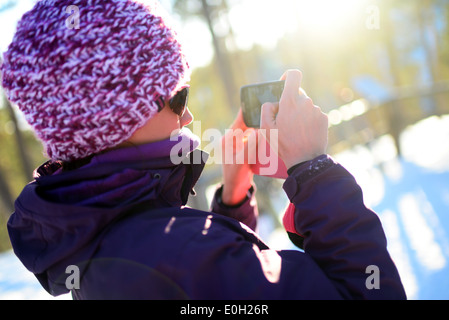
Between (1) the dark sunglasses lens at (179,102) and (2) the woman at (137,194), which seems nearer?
(2) the woman at (137,194)

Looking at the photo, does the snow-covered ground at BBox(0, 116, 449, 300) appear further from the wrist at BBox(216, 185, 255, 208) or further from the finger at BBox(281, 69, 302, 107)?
the finger at BBox(281, 69, 302, 107)

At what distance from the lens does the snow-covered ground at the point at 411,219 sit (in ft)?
8.98

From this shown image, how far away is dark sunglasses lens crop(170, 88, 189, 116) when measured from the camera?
3.50 feet

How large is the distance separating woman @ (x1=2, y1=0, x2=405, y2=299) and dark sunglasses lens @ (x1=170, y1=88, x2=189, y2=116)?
38 mm

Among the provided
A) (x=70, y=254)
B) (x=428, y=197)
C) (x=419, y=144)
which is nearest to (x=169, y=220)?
(x=70, y=254)

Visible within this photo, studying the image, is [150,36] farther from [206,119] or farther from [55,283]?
[206,119]

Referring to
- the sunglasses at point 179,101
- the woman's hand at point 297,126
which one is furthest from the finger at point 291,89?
the sunglasses at point 179,101

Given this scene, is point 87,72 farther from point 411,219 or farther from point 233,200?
point 411,219

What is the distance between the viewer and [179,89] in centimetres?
106

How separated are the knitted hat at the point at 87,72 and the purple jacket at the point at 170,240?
101 millimetres

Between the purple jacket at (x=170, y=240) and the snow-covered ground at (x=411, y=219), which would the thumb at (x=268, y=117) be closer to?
the purple jacket at (x=170, y=240)

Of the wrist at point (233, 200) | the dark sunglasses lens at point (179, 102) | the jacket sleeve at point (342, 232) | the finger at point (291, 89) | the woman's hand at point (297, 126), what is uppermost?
the dark sunglasses lens at point (179, 102)

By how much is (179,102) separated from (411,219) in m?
3.37

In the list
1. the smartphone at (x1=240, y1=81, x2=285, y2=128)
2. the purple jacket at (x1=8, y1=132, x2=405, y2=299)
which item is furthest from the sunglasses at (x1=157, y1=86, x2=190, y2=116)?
the smartphone at (x1=240, y1=81, x2=285, y2=128)
